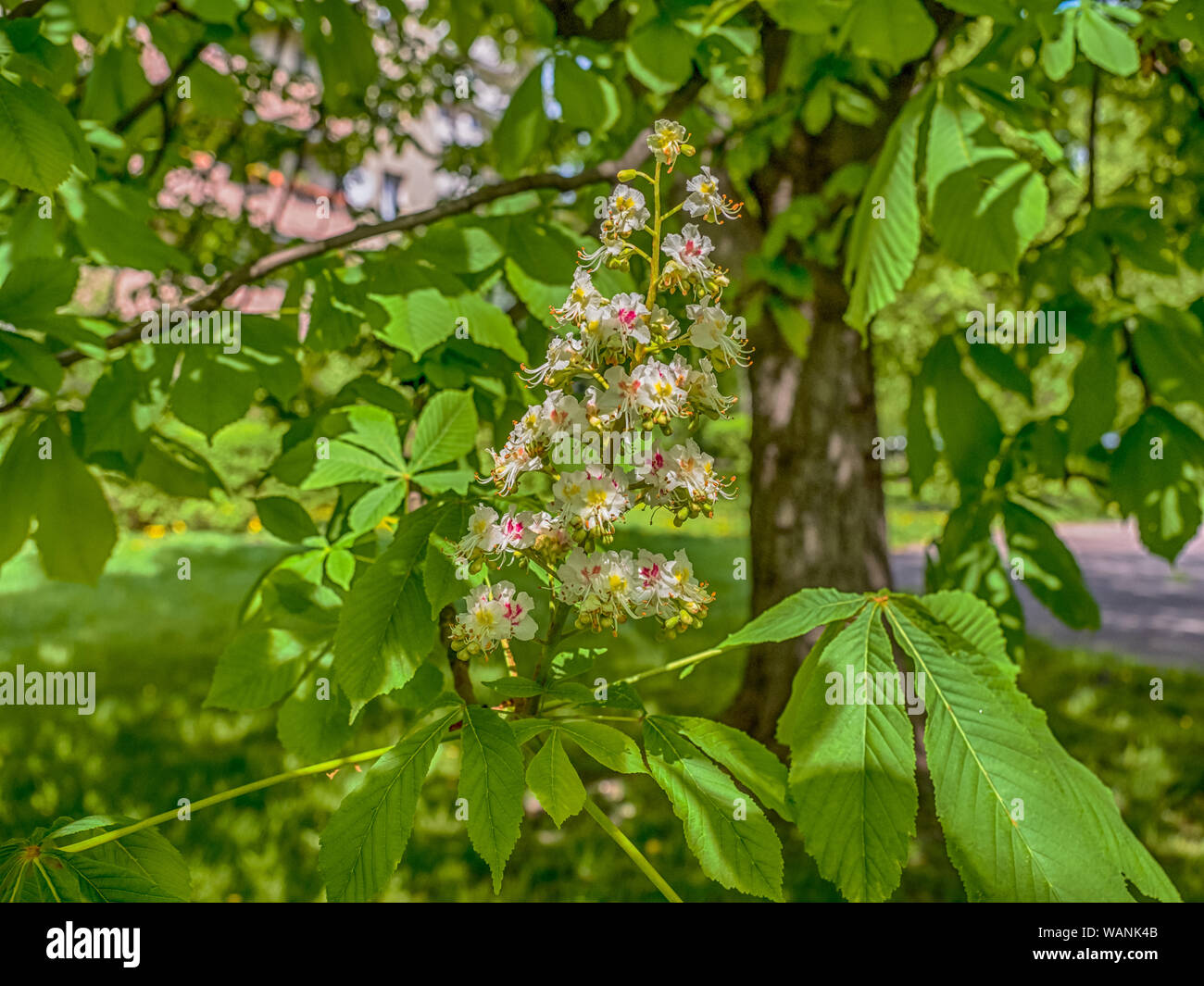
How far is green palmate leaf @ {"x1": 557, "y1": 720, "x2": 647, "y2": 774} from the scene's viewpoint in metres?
0.92

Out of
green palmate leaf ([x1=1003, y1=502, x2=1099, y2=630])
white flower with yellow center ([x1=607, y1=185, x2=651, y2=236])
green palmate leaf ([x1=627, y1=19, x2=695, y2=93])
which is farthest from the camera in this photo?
green palmate leaf ([x1=1003, y1=502, x2=1099, y2=630])

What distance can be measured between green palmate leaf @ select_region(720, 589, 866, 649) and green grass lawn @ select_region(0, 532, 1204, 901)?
1349mm

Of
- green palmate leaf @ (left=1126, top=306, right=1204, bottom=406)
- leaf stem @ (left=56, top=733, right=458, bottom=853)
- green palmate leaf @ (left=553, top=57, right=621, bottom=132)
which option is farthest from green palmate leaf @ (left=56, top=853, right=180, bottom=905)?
green palmate leaf @ (left=1126, top=306, right=1204, bottom=406)

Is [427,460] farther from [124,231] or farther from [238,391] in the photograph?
[124,231]

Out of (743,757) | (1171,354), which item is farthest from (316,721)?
(1171,354)

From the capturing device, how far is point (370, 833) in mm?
895

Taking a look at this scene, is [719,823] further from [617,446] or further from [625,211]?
[625,211]

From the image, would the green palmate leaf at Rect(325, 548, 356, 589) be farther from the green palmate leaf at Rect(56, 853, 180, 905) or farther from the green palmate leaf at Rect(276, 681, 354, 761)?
the green palmate leaf at Rect(56, 853, 180, 905)

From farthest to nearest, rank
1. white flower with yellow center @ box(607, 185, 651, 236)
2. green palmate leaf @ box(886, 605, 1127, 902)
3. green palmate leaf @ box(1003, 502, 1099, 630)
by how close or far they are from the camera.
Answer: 1. green palmate leaf @ box(1003, 502, 1099, 630)
2. white flower with yellow center @ box(607, 185, 651, 236)
3. green palmate leaf @ box(886, 605, 1127, 902)

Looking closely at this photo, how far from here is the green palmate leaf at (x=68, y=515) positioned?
179 centimetres

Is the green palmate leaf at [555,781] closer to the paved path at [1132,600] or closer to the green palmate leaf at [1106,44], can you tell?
the green palmate leaf at [1106,44]

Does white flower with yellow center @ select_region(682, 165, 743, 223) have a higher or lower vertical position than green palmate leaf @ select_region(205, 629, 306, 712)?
higher

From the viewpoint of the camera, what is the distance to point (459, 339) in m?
1.62

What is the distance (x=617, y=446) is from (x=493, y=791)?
37 centimetres
